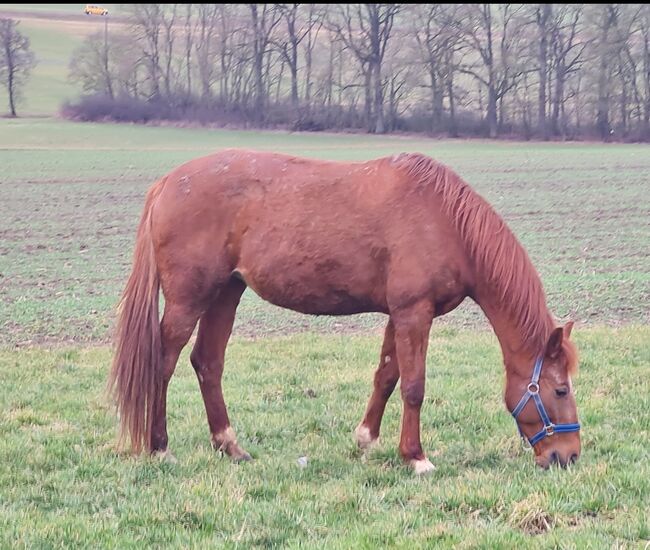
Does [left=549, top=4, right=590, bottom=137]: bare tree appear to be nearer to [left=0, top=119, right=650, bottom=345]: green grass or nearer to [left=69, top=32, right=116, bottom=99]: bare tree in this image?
[left=0, top=119, right=650, bottom=345]: green grass

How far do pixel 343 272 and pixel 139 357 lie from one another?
1.55m

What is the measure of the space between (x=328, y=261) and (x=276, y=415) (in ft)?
5.47

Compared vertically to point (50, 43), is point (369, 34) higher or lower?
lower

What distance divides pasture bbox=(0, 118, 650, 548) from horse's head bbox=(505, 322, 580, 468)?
136 mm

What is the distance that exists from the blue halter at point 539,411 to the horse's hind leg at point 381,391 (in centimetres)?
98

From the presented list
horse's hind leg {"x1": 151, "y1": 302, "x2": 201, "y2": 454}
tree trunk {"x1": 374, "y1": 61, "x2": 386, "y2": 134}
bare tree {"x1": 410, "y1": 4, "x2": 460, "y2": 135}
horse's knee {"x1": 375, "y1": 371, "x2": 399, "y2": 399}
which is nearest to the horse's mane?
horse's knee {"x1": 375, "y1": 371, "x2": 399, "y2": 399}

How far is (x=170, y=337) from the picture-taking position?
5703 mm

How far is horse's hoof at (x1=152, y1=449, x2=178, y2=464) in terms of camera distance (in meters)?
5.41

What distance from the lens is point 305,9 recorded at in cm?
6819

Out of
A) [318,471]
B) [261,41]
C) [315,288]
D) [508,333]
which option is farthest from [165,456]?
[261,41]

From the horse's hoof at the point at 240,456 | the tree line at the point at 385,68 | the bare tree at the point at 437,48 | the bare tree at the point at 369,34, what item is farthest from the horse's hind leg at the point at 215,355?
the bare tree at the point at 369,34

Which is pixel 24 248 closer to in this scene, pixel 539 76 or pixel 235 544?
pixel 235 544

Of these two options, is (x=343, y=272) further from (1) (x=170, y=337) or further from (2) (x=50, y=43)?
(2) (x=50, y=43)

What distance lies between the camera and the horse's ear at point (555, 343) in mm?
4992
